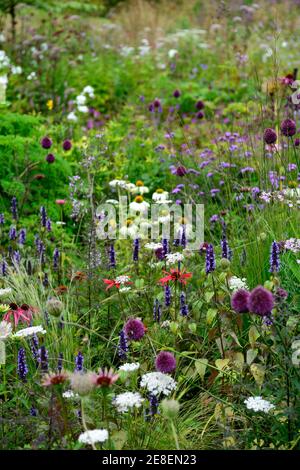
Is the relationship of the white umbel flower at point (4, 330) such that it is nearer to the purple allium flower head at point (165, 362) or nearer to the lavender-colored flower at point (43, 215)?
the purple allium flower head at point (165, 362)

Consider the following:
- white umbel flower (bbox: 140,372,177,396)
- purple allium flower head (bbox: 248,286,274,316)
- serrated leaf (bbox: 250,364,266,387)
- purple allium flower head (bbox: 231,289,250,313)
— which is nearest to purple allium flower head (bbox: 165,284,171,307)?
serrated leaf (bbox: 250,364,266,387)

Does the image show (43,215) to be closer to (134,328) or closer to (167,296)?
(167,296)

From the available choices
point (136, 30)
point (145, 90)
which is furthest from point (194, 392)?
point (136, 30)

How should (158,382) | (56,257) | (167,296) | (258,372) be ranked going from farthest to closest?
1. (56,257)
2. (167,296)
3. (258,372)
4. (158,382)

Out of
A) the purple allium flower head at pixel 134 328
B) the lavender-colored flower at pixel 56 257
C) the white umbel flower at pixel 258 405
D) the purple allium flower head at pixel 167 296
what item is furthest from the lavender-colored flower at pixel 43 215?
the white umbel flower at pixel 258 405

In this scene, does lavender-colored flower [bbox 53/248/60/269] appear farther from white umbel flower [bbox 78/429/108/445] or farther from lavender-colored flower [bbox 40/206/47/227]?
white umbel flower [bbox 78/429/108/445]

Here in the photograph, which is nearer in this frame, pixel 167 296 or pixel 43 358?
pixel 43 358

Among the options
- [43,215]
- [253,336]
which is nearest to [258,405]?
[253,336]

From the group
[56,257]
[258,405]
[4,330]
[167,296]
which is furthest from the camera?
[56,257]

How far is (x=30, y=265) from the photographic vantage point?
437 cm

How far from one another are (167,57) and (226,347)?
789 centimetres

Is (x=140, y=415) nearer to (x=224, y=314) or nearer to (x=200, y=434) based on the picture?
(x=200, y=434)

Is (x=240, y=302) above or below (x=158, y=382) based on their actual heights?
above

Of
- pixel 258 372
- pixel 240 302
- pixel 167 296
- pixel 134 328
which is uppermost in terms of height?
pixel 240 302
